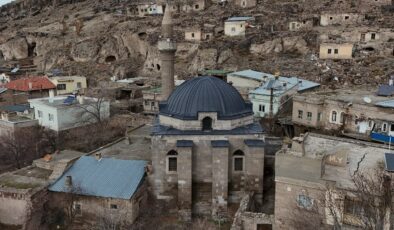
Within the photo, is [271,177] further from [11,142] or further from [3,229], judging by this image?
[11,142]

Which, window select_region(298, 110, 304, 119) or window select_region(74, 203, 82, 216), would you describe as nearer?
window select_region(74, 203, 82, 216)

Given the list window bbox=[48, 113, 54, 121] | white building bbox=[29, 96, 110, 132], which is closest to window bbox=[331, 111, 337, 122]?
white building bbox=[29, 96, 110, 132]

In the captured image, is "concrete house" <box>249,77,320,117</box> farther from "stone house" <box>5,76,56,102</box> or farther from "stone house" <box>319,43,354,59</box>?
"stone house" <box>5,76,56,102</box>

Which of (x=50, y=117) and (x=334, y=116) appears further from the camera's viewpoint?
(x=50, y=117)

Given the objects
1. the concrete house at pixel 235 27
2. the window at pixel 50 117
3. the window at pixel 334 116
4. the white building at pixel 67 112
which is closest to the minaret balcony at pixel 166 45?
the white building at pixel 67 112

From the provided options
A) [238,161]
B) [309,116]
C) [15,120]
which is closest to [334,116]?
[309,116]

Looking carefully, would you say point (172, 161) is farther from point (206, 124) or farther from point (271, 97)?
point (271, 97)
